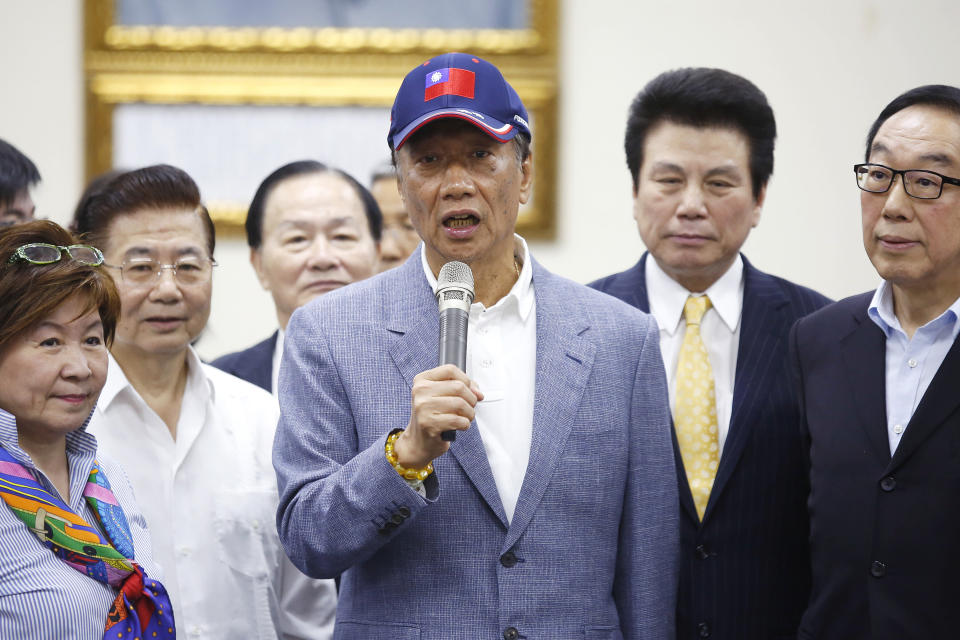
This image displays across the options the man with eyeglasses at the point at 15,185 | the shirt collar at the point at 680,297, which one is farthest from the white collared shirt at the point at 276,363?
the shirt collar at the point at 680,297

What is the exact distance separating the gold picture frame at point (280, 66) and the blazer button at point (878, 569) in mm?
2011

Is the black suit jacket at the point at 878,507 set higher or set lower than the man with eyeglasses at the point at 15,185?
lower

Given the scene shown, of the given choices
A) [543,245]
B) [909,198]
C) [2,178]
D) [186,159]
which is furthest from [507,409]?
[186,159]

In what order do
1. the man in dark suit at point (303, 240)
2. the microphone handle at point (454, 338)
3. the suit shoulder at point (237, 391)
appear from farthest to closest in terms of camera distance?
the man in dark suit at point (303, 240)
the suit shoulder at point (237, 391)
the microphone handle at point (454, 338)

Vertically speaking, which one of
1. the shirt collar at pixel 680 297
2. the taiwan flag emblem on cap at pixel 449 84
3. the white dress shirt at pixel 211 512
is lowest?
the white dress shirt at pixel 211 512

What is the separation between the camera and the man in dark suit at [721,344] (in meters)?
2.07

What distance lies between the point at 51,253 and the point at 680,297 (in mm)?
1188

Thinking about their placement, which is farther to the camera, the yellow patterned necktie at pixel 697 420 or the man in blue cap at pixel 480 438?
the yellow patterned necktie at pixel 697 420

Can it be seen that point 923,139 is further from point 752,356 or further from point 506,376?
point 506,376

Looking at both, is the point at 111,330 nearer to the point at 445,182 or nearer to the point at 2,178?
the point at 445,182

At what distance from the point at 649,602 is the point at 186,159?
245cm

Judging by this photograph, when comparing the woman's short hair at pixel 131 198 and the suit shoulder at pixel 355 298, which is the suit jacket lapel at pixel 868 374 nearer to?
the suit shoulder at pixel 355 298

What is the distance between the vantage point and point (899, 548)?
70.5 inches

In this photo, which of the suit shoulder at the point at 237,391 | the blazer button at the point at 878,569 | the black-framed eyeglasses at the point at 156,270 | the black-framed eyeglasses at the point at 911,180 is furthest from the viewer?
the suit shoulder at the point at 237,391
